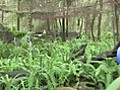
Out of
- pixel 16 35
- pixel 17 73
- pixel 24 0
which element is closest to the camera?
pixel 17 73

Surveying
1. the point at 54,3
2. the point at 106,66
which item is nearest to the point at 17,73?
the point at 106,66

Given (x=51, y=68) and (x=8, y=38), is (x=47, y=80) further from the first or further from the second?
(x=8, y=38)

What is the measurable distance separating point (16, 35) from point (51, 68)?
17.1 feet

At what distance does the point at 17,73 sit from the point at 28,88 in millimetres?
501

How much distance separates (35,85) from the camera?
3.12m

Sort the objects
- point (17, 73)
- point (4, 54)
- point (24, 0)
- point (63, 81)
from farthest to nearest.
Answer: point (24, 0) → point (4, 54) → point (17, 73) → point (63, 81)

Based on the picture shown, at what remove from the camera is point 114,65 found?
11.1ft

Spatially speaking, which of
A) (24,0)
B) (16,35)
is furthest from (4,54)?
(24,0)

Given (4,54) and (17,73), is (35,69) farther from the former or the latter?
(4,54)

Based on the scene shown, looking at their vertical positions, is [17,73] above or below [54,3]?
below

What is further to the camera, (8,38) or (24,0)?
(24,0)

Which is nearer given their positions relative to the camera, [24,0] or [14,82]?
[14,82]

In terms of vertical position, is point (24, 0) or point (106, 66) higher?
A: point (24, 0)

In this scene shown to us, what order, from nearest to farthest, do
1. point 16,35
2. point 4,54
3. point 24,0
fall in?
1. point 4,54
2. point 16,35
3. point 24,0
